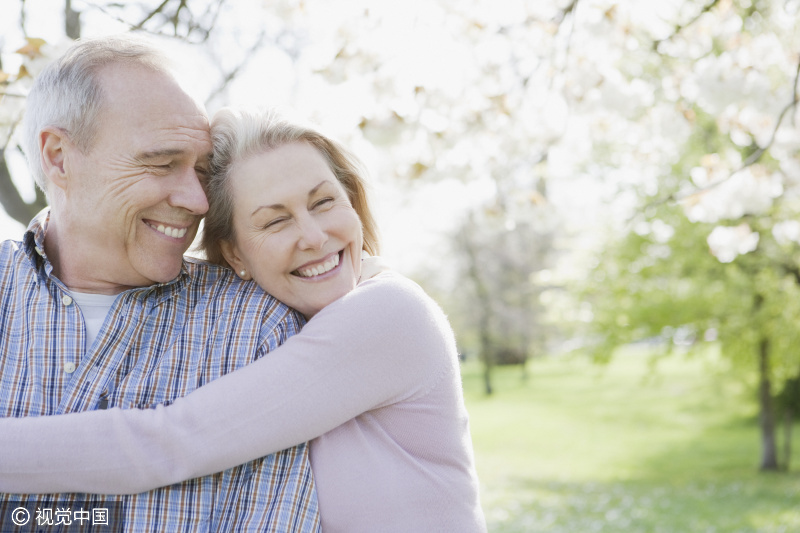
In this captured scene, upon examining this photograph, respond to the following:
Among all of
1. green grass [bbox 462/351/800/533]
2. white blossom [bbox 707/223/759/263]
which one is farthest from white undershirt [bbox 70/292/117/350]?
green grass [bbox 462/351/800/533]

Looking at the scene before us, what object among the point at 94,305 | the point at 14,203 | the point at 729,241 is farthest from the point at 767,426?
the point at 94,305

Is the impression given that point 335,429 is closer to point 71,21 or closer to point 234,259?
point 234,259

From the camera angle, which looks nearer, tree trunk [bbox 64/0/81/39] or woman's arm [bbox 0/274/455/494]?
woman's arm [bbox 0/274/455/494]

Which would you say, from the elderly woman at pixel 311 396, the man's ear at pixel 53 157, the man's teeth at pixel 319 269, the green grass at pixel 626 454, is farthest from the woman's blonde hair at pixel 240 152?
the green grass at pixel 626 454

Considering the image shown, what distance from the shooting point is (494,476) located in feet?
53.3

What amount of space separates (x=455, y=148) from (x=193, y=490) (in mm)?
4204

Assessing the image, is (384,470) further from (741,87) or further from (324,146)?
(741,87)

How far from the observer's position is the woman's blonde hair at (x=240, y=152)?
196cm

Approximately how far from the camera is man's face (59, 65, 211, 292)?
1968mm

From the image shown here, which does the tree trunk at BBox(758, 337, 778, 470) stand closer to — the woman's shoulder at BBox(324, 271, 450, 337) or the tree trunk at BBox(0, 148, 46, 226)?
the tree trunk at BBox(0, 148, 46, 226)

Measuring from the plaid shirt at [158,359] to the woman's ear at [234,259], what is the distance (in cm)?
3

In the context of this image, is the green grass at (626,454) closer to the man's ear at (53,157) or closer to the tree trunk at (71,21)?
the tree trunk at (71,21)

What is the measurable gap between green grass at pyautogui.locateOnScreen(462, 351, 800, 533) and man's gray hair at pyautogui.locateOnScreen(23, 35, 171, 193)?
27.8 feet

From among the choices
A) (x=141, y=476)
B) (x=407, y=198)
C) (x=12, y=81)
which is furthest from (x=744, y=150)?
(x=141, y=476)
